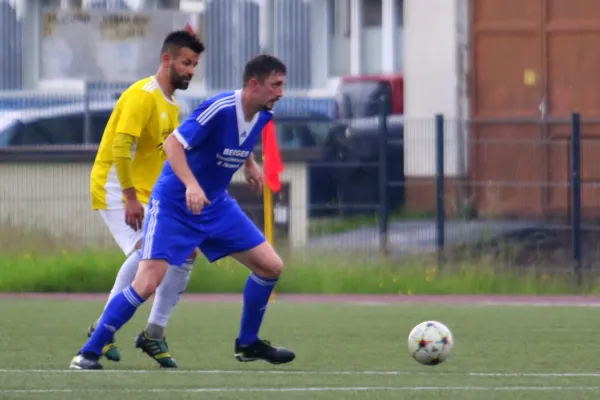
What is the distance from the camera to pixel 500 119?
20453 mm

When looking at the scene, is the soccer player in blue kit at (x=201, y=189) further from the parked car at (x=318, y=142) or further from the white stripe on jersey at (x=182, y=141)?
the parked car at (x=318, y=142)

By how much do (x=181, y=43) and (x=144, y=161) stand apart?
870 mm

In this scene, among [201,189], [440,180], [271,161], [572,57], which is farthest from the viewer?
[572,57]

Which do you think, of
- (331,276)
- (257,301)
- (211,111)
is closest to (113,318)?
(257,301)

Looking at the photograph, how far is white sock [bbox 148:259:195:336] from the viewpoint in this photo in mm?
10383

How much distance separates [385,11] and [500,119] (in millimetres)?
9066

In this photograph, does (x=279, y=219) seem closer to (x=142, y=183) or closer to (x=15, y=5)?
(x=142, y=183)

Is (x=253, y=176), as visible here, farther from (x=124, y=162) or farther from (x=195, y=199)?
(x=195, y=199)

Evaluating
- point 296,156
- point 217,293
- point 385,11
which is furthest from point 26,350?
point 385,11

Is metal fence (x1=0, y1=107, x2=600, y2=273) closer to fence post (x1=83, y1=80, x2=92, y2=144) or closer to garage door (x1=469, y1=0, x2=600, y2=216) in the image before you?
garage door (x1=469, y1=0, x2=600, y2=216)

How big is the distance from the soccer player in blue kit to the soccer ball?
3.59 feet

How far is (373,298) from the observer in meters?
17.3

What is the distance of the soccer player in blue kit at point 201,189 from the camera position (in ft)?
31.9

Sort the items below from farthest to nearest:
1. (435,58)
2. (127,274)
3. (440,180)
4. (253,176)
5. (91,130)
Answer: (91,130), (435,58), (440,180), (127,274), (253,176)
